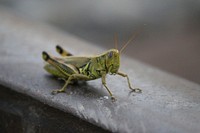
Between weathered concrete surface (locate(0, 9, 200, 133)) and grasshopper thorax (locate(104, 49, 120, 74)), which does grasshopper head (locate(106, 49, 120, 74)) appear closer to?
grasshopper thorax (locate(104, 49, 120, 74))

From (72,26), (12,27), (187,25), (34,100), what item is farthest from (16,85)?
(187,25)

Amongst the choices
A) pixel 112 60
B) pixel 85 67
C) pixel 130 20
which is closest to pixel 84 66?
pixel 85 67

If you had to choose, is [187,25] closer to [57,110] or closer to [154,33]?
[154,33]

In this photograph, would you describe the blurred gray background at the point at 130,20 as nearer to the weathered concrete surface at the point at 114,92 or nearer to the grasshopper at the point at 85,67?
the weathered concrete surface at the point at 114,92

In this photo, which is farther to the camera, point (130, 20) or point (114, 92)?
point (130, 20)

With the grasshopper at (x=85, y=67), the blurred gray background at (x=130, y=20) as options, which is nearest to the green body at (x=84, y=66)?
the grasshopper at (x=85, y=67)

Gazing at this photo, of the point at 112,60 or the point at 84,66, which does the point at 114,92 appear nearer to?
the point at 112,60
